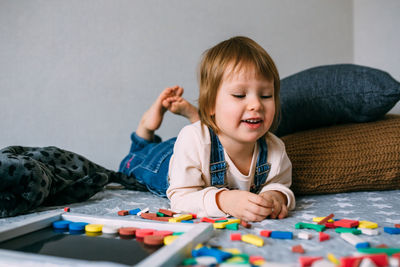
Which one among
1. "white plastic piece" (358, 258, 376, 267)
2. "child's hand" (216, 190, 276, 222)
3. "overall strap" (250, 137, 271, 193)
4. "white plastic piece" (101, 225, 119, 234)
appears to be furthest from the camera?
"overall strap" (250, 137, 271, 193)

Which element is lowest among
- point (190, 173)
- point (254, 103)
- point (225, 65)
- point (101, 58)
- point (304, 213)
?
point (304, 213)

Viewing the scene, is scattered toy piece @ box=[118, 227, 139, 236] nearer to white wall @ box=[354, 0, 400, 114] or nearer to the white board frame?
the white board frame

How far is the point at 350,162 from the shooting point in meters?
1.11

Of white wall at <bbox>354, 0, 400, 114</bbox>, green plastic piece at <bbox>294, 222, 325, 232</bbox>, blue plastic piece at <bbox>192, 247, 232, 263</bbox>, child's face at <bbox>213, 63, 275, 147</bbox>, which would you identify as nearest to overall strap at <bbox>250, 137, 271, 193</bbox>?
child's face at <bbox>213, 63, 275, 147</bbox>

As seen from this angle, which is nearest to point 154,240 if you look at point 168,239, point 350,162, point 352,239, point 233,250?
point 168,239

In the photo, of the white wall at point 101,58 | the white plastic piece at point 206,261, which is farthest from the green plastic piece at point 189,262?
the white wall at point 101,58

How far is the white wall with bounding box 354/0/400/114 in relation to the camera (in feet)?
5.54

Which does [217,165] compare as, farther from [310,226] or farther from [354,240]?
[354,240]

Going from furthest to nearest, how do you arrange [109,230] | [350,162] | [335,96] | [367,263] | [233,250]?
[335,96], [350,162], [109,230], [233,250], [367,263]

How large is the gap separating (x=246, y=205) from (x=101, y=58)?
1207 mm

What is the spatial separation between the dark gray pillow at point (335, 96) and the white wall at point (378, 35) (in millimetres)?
607

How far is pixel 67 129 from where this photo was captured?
1659 mm

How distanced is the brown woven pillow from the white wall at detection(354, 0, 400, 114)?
26.6 inches

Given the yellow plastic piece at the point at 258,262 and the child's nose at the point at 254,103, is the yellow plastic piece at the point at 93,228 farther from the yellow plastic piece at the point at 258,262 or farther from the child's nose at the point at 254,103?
the child's nose at the point at 254,103
